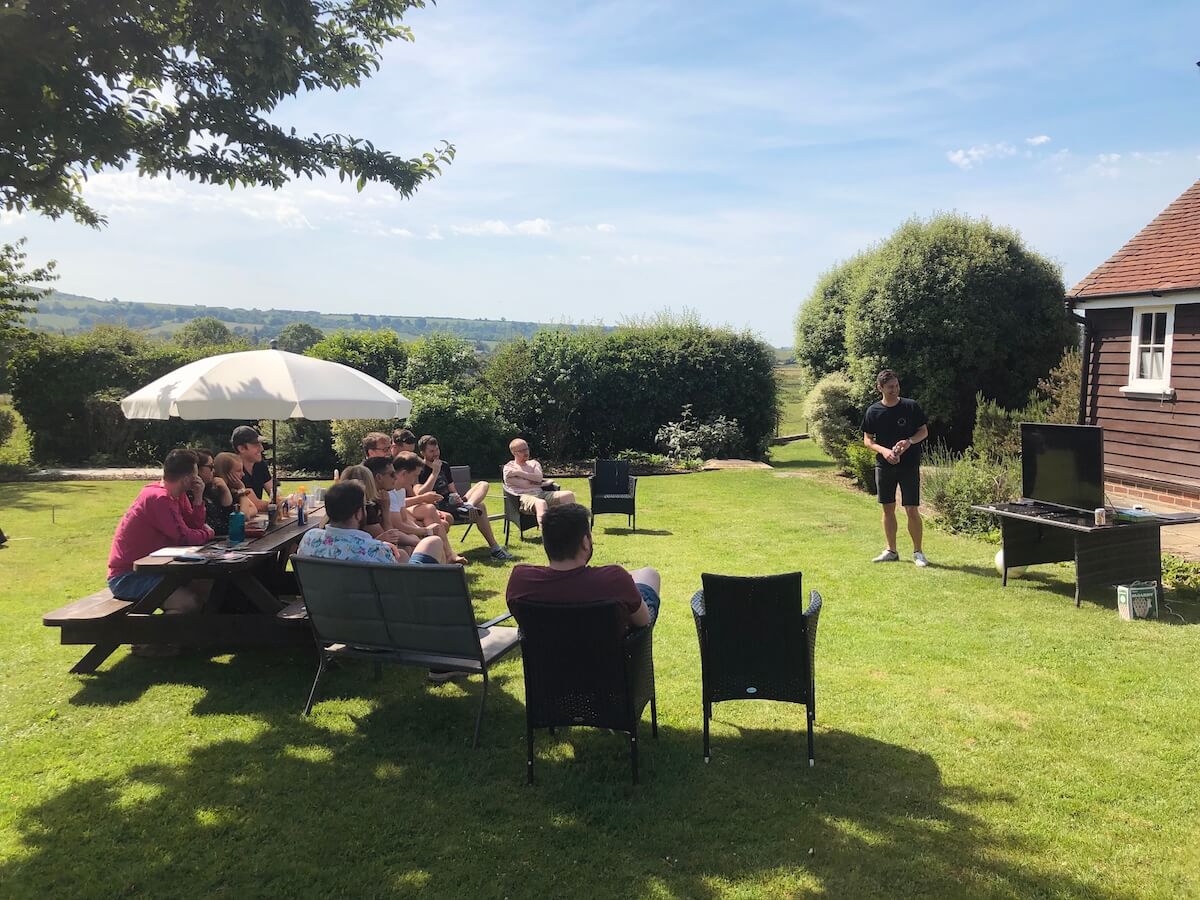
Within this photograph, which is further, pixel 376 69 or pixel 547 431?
pixel 547 431

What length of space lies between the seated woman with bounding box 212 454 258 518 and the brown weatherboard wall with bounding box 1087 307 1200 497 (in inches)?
470

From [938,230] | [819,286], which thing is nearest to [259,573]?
[938,230]

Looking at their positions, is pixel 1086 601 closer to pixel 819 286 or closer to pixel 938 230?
pixel 938 230

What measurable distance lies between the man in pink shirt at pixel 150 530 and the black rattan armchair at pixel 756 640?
11.5 feet

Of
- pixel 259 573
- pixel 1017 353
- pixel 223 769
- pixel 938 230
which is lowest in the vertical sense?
pixel 223 769

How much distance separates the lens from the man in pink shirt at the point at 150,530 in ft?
16.5

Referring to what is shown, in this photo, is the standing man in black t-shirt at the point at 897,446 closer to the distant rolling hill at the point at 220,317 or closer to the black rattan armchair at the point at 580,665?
the black rattan armchair at the point at 580,665

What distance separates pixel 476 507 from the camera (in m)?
8.46

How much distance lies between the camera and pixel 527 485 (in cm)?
947

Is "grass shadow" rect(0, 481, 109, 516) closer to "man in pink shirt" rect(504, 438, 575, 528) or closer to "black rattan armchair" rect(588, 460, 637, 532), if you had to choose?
"man in pink shirt" rect(504, 438, 575, 528)

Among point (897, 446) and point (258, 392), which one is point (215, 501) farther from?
point (897, 446)

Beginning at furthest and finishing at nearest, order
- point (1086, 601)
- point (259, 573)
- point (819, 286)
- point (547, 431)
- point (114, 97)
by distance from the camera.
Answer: point (819, 286)
point (547, 431)
point (1086, 601)
point (259, 573)
point (114, 97)

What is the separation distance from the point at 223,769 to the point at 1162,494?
12.7 meters

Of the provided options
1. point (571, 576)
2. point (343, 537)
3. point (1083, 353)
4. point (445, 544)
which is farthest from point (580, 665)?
point (1083, 353)
